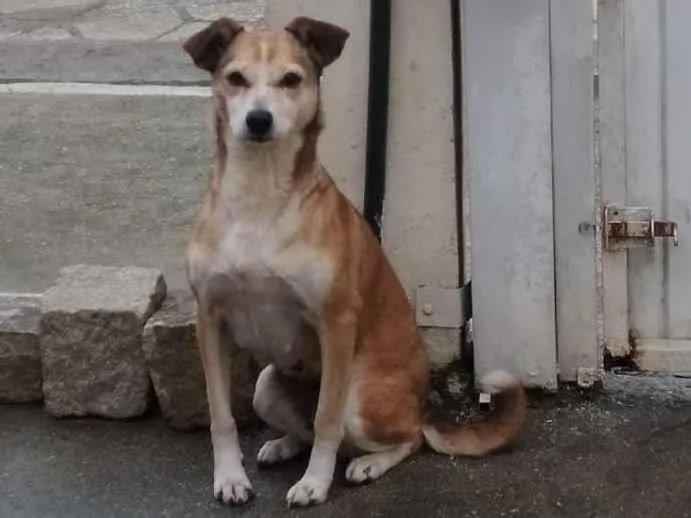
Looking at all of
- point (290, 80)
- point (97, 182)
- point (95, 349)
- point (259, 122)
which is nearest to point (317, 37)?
point (290, 80)

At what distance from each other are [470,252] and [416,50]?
0.59 meters

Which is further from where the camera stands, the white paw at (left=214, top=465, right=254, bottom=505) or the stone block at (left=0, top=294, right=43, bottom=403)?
the stone block at (left=0, top=294, right=43, bottom=403)

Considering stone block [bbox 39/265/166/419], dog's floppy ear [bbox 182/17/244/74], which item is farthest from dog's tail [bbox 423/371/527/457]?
dog's floppy ear [bbox 182/17/244/74]

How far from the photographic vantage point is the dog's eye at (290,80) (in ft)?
10.4

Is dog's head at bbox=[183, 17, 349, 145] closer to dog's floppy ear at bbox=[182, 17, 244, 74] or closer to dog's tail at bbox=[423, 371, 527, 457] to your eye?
dog's floppy ear at bbox=[182, 17, 244, 74]

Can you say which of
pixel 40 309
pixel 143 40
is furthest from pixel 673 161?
pixel 143 40

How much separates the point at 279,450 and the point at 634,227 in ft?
3.89

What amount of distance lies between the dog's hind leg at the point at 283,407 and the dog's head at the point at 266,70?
27.6 inches

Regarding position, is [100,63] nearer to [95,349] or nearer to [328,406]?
[95,349]

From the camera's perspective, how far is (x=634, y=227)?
3.88 metres

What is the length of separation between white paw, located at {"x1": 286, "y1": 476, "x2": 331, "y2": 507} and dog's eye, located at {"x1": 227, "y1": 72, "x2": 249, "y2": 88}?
963mm

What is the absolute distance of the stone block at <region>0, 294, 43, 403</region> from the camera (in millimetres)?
3945

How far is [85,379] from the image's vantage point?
3867 mm

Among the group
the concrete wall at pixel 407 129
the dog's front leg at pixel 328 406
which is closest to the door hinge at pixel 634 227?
the concrete wall at pixel 407 129
